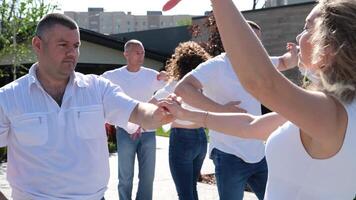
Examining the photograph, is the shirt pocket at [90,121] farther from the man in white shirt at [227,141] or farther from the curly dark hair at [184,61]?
the curly dark hair at [184,61]

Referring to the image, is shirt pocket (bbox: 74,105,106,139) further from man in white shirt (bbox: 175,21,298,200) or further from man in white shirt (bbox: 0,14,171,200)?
man in white shirt (bbox: 175,21,298,200)

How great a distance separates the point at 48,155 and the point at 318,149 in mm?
1825

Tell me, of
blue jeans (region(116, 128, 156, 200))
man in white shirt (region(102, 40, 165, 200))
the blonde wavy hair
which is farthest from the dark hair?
blue jeans (region(116, 128, 156, 200))

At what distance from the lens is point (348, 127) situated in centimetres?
216

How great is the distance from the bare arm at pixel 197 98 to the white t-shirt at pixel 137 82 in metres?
2.88

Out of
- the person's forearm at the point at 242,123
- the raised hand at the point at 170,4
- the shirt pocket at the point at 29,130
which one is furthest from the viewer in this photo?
the shirt pocket at the point at 29,130

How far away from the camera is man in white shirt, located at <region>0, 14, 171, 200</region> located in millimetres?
3479

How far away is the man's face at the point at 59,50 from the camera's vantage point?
3.74 m

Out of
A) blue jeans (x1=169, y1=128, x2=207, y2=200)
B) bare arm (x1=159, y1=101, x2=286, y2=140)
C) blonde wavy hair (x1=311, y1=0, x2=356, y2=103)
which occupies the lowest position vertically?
blue jeans (x1=169, y1=128, x2=207, y2=200)

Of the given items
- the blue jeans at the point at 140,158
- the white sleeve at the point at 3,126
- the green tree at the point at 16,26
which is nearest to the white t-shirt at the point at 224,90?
the white sleeve at the point at 3,126

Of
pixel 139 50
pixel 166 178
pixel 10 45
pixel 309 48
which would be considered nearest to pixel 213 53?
pixel 166 178

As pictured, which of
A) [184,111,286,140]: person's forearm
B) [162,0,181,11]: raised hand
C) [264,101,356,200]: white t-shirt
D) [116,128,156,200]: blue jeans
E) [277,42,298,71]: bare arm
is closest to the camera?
[162,0,181,11]: raised hand

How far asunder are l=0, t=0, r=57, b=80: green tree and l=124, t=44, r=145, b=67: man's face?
8.00 metres

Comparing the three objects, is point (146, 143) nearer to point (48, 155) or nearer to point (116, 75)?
point (116, 75)
